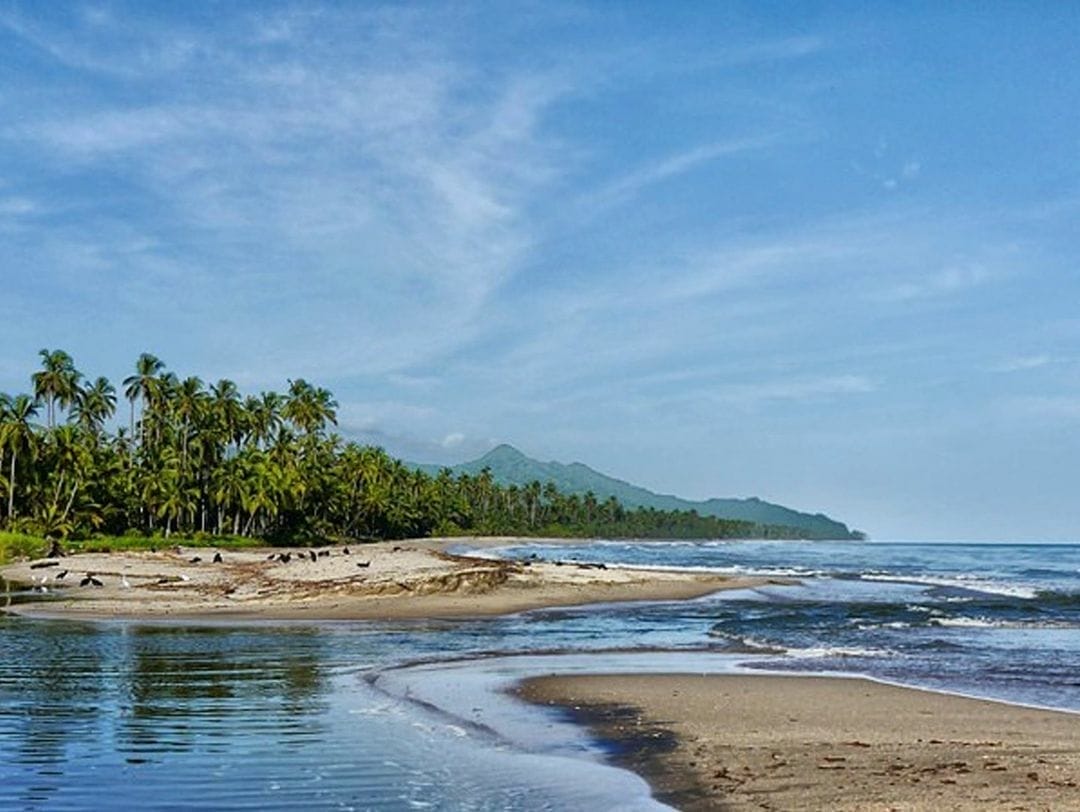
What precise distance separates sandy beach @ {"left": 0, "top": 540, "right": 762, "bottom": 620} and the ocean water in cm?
441

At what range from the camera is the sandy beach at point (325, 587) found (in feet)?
141

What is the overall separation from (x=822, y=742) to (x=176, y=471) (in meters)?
106

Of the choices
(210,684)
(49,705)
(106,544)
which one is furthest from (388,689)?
(106,544)

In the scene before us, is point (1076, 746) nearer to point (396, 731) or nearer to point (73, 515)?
point (396, 731)

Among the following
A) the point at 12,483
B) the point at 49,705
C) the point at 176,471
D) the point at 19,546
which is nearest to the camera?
the point at 49,705

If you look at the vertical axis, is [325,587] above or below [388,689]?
above

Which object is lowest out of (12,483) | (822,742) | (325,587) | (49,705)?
(49,705)

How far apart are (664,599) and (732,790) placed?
4166 centimetres

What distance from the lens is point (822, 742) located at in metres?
15.7

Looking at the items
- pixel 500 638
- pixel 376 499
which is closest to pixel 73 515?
pixel 376 499

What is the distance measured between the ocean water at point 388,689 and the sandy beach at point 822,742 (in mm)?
966

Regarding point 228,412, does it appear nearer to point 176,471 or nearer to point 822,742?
point 176,471

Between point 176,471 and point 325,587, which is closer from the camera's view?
point 325,587

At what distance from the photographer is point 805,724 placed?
17.5m
